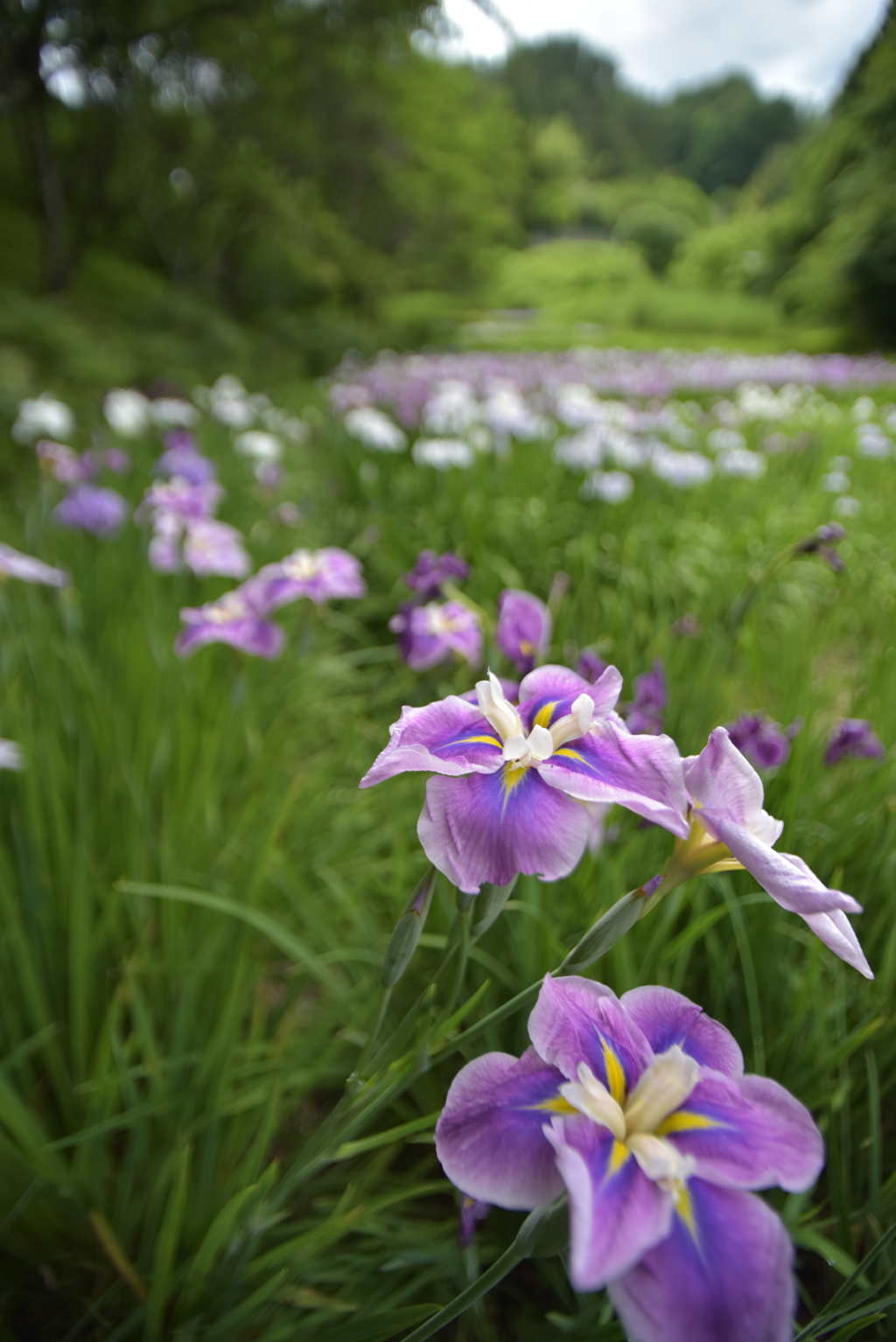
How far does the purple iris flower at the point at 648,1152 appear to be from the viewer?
39cm

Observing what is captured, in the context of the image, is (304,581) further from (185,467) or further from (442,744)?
(185,467)

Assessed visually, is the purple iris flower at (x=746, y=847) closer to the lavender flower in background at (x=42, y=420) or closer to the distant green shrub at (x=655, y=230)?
the lavender flower in background at (x=42, y=420)

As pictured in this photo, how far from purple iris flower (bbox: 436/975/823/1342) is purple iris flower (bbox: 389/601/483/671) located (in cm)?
71

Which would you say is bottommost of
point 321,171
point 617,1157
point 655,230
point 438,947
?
point 438,947

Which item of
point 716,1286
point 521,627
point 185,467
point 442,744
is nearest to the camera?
point 716,1286

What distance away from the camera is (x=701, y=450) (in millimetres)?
4605

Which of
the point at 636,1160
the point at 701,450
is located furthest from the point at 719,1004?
the point at 701,450

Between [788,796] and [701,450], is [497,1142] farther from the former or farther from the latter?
[701,450]

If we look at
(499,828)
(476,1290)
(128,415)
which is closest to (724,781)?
(499,828)

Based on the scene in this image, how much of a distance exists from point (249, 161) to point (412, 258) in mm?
7402

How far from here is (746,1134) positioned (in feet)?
1.56

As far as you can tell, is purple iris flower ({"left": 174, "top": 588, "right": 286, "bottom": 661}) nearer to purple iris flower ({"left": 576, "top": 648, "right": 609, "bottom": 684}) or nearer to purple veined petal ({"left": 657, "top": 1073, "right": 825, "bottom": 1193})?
purple iris flower ({"left": 576, "top": 648, "right": 609, "bottom": 684})

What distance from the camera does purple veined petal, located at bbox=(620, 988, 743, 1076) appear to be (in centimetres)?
54

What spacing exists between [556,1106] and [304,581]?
1217 mm
